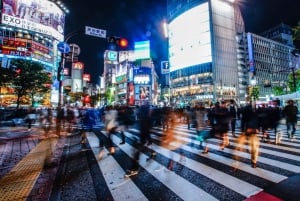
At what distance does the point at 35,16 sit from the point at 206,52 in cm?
6140

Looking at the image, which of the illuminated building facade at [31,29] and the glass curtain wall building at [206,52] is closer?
the illuminated building facade at [31,29]

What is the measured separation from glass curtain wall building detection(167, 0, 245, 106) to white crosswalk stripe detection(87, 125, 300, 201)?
2979 inches

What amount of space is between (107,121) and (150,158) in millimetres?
2705

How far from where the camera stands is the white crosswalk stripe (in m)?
4.43

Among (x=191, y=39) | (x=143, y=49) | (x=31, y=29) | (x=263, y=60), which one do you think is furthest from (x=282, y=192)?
(x=263, y=60)

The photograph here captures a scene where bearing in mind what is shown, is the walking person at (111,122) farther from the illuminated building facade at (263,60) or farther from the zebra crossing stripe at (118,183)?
the illuminated building facade at (263,60)

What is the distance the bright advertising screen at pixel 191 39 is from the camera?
90.8 metres

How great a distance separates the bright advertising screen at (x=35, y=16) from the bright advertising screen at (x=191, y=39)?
52636 mm

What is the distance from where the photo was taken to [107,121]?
29.9 feet

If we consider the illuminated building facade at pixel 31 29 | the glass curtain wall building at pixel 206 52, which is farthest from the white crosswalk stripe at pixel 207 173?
the glass curtain wall building at pixel 206 52

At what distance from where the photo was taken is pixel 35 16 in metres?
59.2

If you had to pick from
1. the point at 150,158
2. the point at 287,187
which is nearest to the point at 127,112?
the point at 150,158

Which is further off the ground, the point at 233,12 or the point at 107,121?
the point at 233,12

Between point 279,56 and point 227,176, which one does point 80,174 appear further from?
point 279,56
